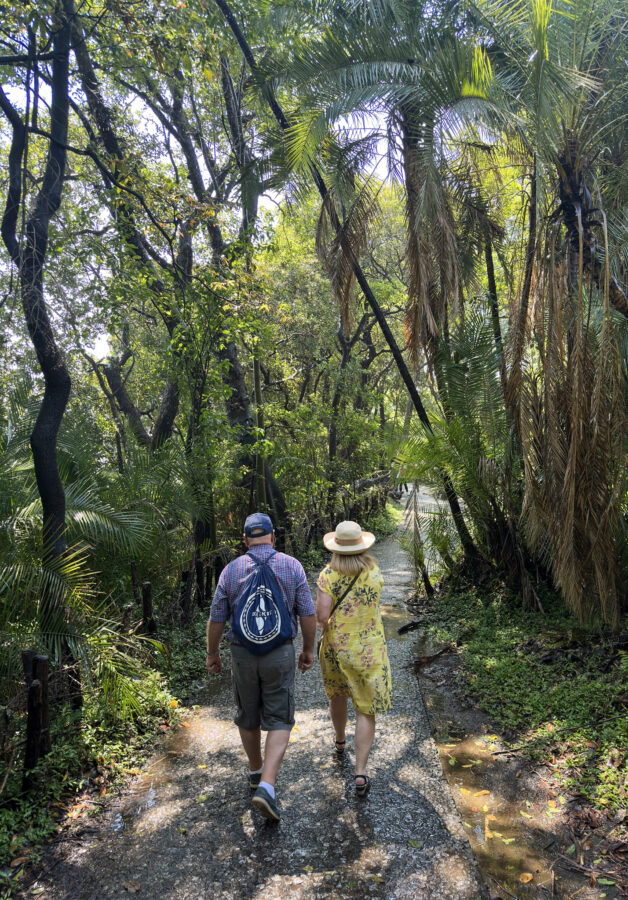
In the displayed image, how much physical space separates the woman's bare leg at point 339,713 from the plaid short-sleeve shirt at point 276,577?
0.85 metres

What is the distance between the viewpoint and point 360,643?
13.1 ft

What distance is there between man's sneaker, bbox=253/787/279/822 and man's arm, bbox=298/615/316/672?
2.45 feet

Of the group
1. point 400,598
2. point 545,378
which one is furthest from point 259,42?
point 400,598

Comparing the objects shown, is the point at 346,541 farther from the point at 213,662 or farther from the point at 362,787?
the point at 362,787

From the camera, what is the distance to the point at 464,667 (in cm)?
642

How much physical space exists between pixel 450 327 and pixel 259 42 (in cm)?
622

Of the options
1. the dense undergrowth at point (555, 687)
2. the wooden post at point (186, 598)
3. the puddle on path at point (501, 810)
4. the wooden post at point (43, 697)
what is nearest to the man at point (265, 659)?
the wooden post at point (43, 697)

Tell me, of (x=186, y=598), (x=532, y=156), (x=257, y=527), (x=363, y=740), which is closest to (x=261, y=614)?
(x=257, y=527)

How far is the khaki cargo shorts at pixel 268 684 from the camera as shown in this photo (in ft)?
11.8

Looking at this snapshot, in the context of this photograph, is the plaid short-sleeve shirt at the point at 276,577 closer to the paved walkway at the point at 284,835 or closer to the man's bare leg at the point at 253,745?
the man's bare leg at the point at 253,745

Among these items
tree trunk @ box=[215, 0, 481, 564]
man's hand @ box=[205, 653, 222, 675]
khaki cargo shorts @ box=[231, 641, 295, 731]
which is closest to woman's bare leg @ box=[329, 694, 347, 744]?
khaki cargo shorts @ box=[231, 641, 295, 731]

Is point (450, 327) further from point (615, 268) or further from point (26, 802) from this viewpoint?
point (26, 802)

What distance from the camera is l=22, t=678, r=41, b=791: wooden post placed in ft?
12.7

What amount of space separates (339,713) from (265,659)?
107cm
